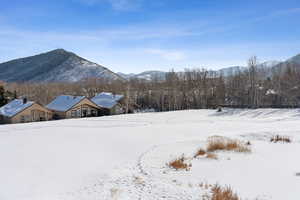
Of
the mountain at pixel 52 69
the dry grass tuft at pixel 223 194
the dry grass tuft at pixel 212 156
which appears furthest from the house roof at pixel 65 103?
the mountain at pixel 52 69

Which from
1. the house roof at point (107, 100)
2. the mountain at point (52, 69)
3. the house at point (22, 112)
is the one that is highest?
the mountain at point (52, 69)

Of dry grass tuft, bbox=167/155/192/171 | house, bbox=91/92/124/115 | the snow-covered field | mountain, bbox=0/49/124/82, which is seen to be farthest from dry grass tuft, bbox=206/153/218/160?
mountain, bbox=0/49/124/82

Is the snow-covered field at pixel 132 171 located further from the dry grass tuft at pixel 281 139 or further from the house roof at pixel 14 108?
the house roof at pixel 14 108

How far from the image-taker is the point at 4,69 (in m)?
173

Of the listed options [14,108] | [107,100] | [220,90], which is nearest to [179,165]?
[14,108]

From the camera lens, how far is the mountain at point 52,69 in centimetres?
14988

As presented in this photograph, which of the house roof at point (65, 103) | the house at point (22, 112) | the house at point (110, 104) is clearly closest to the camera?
the house at point (22, 112)

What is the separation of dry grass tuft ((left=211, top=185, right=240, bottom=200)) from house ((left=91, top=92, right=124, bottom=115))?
3627 centimetres

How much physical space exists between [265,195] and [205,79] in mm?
44728

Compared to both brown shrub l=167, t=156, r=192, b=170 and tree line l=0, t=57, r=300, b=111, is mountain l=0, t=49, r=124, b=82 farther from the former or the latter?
brown shrub l=167, t=156, r=192, b=170

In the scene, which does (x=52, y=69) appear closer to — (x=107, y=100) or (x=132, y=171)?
(x=107, y=100)

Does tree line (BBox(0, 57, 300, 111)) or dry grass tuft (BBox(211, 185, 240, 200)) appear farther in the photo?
tree line (BBox(0, 57, 300, 111))

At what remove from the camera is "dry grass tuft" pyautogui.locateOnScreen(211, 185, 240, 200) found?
636cm

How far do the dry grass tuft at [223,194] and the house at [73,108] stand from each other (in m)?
32.8
